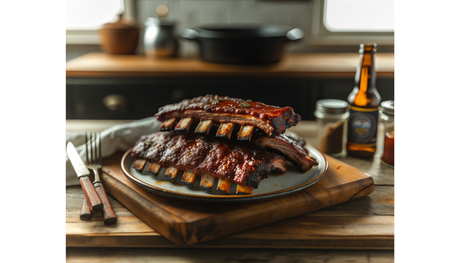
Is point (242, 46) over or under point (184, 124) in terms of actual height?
over

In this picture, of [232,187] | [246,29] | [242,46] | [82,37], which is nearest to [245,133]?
[232,187]

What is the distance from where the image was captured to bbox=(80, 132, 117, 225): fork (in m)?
0.98

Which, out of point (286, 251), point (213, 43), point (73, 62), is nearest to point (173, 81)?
point (213, 43)

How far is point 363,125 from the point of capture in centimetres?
140

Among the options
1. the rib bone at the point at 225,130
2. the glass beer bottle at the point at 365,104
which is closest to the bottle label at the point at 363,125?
the glass beer bottle at the point at 365,104

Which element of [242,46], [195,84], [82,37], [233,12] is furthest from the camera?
[82,37]

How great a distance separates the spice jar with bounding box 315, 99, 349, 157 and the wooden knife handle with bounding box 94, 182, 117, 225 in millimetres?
888

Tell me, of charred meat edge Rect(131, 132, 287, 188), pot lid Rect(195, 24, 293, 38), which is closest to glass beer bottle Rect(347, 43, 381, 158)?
charred meat edge Rect(131, 132, 287, 188)

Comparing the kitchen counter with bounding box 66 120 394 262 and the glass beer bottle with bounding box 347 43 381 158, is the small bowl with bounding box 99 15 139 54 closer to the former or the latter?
the glass beer bottle with bounding box 347 43 381 158

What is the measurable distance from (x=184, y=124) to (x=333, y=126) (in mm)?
655

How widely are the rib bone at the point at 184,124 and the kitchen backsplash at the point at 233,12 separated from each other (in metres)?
2.11

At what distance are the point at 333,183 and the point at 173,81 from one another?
162 cm

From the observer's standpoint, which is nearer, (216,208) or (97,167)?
(216,208)

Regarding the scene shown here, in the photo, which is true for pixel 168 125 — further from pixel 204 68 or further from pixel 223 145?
pixel 204 68
